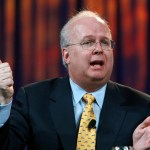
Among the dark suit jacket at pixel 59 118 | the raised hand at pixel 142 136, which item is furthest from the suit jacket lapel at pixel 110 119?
the raised hand at pixel 142 136

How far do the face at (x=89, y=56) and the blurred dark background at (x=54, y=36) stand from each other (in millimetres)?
669

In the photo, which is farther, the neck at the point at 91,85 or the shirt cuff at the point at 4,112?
the neck at the point at 91,85

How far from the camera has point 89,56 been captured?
172cm

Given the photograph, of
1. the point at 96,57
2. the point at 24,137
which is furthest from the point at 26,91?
the point at 96,57

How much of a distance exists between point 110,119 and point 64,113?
0.19m

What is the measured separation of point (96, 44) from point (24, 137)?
19.3 inches

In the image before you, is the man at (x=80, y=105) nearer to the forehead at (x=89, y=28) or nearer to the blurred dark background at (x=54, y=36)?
the forehead at (x=89, y=28)

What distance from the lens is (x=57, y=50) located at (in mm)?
2486

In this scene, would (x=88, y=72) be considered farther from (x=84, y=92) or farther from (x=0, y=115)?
(x=0, y=115)

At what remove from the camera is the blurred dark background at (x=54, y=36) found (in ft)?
8.07

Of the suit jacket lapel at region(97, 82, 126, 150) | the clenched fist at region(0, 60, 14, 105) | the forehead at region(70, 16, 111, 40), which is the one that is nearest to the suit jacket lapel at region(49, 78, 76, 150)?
the suit jacket lapel at region(97, 82, 126, 150)

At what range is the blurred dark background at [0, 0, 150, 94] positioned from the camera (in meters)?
2.46

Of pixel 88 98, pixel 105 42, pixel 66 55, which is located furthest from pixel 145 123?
pixel 66 55

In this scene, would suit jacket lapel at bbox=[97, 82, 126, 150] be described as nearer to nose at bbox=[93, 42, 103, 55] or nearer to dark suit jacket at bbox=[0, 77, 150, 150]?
dark suit jacket at bbox=[0, 77, 150, 150]
